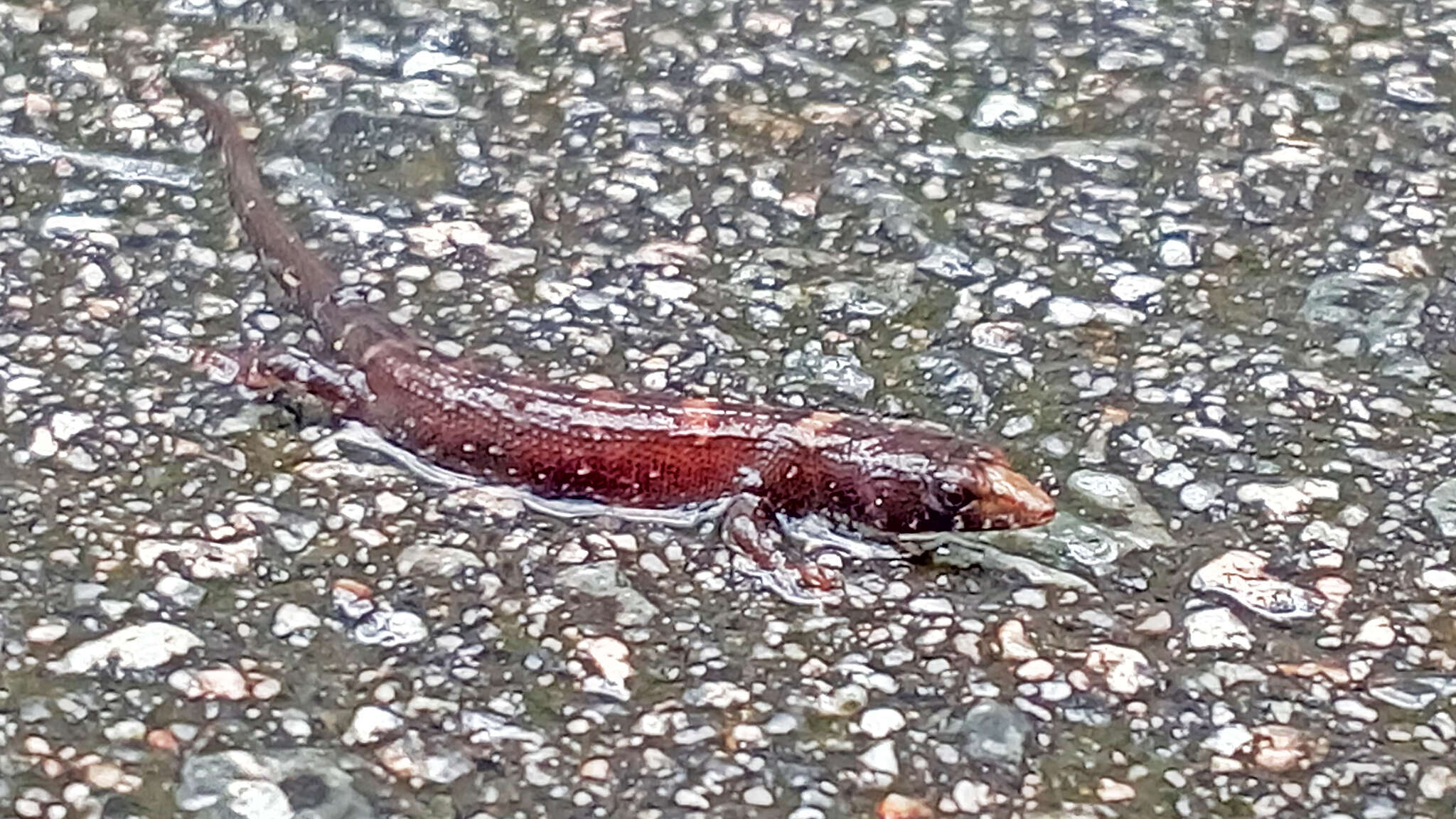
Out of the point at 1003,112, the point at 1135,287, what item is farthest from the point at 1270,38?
the point at 1135,287

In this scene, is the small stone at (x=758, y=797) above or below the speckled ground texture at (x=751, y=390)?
below

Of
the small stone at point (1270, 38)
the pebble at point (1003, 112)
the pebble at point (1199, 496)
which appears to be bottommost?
the pebble at point (1199, 496)

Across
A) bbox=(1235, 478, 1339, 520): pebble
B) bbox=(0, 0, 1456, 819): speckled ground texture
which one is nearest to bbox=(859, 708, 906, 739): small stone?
bbox=(0, 0, 1456, 819): speckled ground texture

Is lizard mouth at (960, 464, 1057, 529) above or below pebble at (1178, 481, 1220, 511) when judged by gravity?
above

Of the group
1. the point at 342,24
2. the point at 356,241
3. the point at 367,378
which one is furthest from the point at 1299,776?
the point at 342,24

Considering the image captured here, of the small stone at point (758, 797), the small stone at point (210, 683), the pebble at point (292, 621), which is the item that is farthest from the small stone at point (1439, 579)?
the small stone at point (210, 683)

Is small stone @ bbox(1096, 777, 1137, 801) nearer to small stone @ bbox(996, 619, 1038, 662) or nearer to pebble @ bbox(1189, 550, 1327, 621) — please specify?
small stone @ bbox(996, 619, 1038, 662)

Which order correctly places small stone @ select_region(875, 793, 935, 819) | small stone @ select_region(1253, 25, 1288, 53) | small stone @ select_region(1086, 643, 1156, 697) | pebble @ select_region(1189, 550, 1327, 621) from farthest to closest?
small stone @ select_region(1253, 25, 1288, 53) < pebble @ select_region(1189, 550, 1327, 621) < small stone @ select_region(1086, 643, 1156, 697) < small stone @ select_region(875, 793, 935, 819)

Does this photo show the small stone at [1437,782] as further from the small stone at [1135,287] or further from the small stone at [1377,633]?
the small stone at [1135,287]
